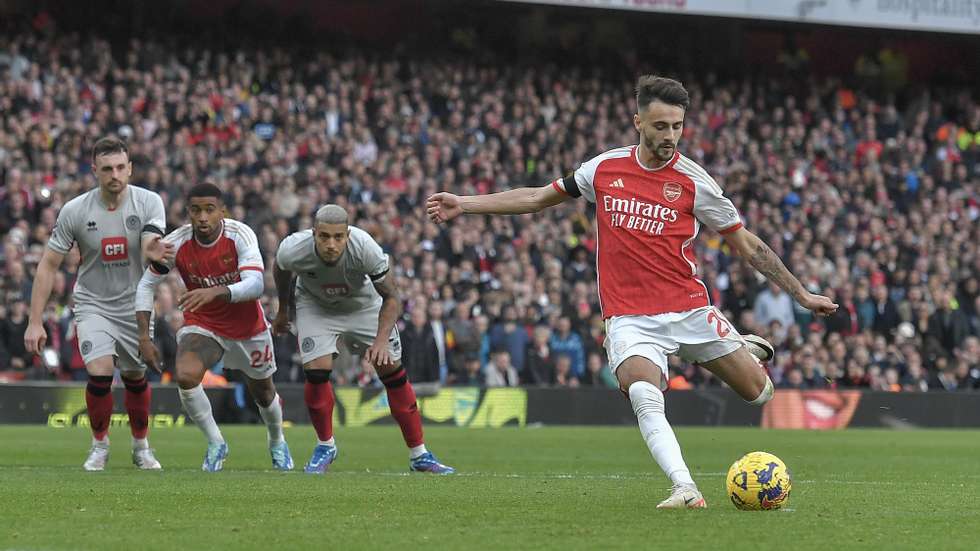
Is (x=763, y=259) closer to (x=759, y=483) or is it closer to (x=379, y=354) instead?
(x=759, y=483)

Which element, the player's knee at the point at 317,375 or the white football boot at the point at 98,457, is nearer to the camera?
the white football boot at the point at 98,457

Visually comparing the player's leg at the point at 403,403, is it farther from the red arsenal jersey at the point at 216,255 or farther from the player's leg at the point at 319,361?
the red arsenal jersey at the point at 216,255

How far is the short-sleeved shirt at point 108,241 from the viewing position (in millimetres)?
11953

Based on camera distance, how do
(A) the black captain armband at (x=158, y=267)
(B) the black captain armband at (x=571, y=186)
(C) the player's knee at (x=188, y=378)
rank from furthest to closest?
1. (C) the player's knee at (x=188, y=378)
2. (A) the black captain armband at (x=158, y=267)
3. (B) the black captain armband at (x=571, y=186)

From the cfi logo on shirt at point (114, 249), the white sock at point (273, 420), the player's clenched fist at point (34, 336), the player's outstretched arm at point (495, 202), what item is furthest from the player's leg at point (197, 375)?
the player's outstretched arm at point (495, 202)

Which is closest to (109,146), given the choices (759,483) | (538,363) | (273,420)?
(273,420)

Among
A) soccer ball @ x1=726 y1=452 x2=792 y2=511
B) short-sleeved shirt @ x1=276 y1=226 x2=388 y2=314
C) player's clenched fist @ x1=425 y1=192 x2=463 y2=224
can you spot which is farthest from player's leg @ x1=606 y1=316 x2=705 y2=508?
short-sleeved shirt @ x1=276 y1=226 x2=388 y2=314

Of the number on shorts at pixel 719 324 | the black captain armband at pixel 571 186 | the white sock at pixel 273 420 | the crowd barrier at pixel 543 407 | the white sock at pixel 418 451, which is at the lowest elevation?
the crowd barrier at pixel 543 407

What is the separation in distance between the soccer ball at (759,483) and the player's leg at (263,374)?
16.5ft

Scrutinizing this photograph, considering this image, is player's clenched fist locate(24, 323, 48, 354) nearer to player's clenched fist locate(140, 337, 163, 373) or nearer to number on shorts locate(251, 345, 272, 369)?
player's clenched fist locate(140, 337, 163, 373)

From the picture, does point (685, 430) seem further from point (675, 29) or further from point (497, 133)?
point (675, 29)

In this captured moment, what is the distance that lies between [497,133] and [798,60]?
10.7 m

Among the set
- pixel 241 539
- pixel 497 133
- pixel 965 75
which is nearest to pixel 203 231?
pixel 241 539

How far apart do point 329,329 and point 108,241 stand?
1898mm
